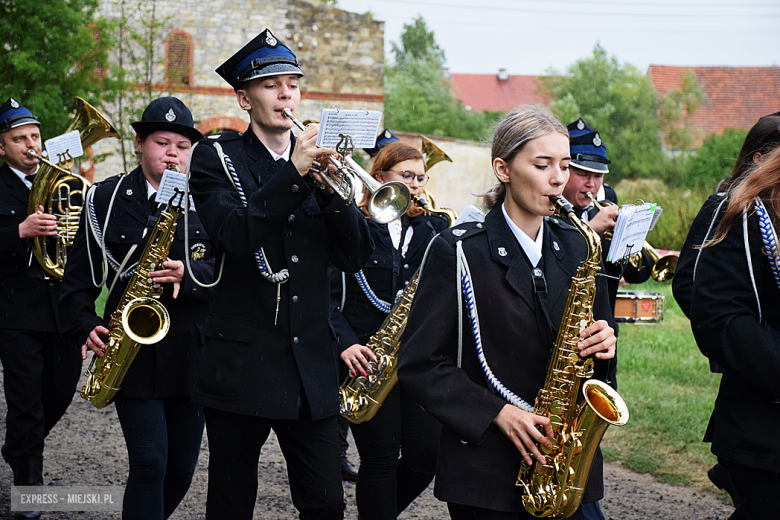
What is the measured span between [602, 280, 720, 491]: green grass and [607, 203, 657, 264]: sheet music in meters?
2.64

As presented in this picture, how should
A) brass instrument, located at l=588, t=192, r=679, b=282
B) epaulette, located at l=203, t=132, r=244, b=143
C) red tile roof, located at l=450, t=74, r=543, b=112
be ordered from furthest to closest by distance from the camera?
red tile roof, located at l=450, t=74, r=543, b=112, brass instrument, located at l=588, t=192, r=679, b=282, epaulette, located at l=203, t=132, r=244, b=143

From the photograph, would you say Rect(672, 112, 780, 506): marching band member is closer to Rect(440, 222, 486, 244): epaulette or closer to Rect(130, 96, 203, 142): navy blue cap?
Rect(440, 222, 486, 244): epaulette

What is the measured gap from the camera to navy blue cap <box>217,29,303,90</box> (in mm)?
3436

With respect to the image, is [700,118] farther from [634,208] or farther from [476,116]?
[634,208]

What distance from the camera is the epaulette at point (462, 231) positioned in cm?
288

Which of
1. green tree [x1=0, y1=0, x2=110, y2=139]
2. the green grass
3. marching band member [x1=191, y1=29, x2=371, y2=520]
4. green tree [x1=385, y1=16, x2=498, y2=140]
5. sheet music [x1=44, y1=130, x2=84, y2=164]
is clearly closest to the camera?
marching band member [x1=191, y1=29, x2=371, y2=520]

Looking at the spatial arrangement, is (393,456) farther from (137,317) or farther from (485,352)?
(485,352)

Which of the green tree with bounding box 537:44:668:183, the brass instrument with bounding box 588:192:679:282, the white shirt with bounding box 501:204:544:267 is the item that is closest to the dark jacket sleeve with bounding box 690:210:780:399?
the white shirt with bounding box 501:204:544:267

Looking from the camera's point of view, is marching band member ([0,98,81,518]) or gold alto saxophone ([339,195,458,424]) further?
marching band member ([0,98,81,518])

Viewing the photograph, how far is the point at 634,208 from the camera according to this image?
Answer: 408 centimetres

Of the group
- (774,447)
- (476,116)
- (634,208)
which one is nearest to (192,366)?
(634,208)

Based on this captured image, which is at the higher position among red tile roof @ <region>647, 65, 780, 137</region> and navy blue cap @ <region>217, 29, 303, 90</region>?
red tile roof @ <region>647, 65, 780, 137</region>

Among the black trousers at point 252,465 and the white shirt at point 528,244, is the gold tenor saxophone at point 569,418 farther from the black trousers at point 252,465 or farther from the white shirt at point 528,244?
the black trousers at point 252,465

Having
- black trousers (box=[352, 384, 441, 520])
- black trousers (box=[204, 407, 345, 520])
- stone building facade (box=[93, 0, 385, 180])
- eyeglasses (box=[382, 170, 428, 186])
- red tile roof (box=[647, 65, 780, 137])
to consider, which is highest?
red tile roof (box=[647, 65, 780, 137])
